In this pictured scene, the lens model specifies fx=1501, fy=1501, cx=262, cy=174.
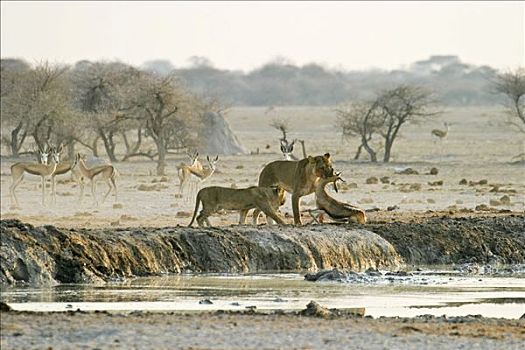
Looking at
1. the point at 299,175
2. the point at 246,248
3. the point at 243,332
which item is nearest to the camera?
the point at 243,332

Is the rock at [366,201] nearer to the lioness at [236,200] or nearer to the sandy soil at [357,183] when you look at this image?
the sandy soil at [357,183]

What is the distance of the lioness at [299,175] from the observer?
83.9 feet

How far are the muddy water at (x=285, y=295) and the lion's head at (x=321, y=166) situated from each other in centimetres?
417

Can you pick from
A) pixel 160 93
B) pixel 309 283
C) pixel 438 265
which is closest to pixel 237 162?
pixel 160 93

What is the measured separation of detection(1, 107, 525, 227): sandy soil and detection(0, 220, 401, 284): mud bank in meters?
5.39

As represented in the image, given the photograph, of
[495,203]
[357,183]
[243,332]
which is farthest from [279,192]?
[357,183]

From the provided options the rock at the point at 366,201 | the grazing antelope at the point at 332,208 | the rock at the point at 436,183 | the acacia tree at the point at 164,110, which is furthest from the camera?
the acacia tree at the point at 164,110

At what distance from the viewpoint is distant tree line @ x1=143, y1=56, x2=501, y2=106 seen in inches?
5999

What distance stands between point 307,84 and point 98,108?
10009cm

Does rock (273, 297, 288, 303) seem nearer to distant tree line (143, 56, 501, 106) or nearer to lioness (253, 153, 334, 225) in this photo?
lioness (253, 153, 334, 225)

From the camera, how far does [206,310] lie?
16594 millimetres

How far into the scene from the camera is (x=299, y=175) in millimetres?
25719

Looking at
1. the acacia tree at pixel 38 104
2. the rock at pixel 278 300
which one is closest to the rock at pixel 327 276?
the rock at pixel 278 300

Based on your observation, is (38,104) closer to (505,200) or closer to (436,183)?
(436,183)
